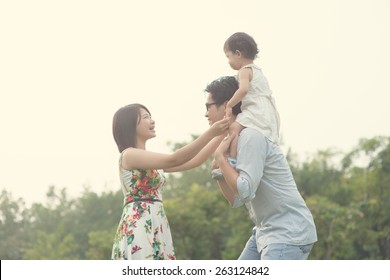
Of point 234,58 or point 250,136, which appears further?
point 234,58

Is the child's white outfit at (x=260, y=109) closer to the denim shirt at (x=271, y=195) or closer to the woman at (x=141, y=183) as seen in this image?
the denim shirt at (x=271, y=195)

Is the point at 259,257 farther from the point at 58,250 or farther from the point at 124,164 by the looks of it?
the point at 58,250

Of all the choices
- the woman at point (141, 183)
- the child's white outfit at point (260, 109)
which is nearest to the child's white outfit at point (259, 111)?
the child's white outfit at point (260, 109)

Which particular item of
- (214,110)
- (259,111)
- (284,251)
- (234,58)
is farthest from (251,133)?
(234,58)

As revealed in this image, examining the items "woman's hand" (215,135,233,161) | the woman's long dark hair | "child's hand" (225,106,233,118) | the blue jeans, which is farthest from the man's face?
the blue jeans

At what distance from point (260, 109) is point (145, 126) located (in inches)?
35.5

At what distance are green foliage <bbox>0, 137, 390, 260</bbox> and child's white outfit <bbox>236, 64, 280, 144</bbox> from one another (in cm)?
2826

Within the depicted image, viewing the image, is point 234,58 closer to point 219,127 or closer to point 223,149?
point 219,127

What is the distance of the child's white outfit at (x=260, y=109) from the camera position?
5.26 m

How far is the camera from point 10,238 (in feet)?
152

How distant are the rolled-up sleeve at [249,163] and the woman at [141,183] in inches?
17.0

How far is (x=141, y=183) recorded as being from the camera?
5.69 metres

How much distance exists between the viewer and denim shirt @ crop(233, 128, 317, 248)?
496 cm
